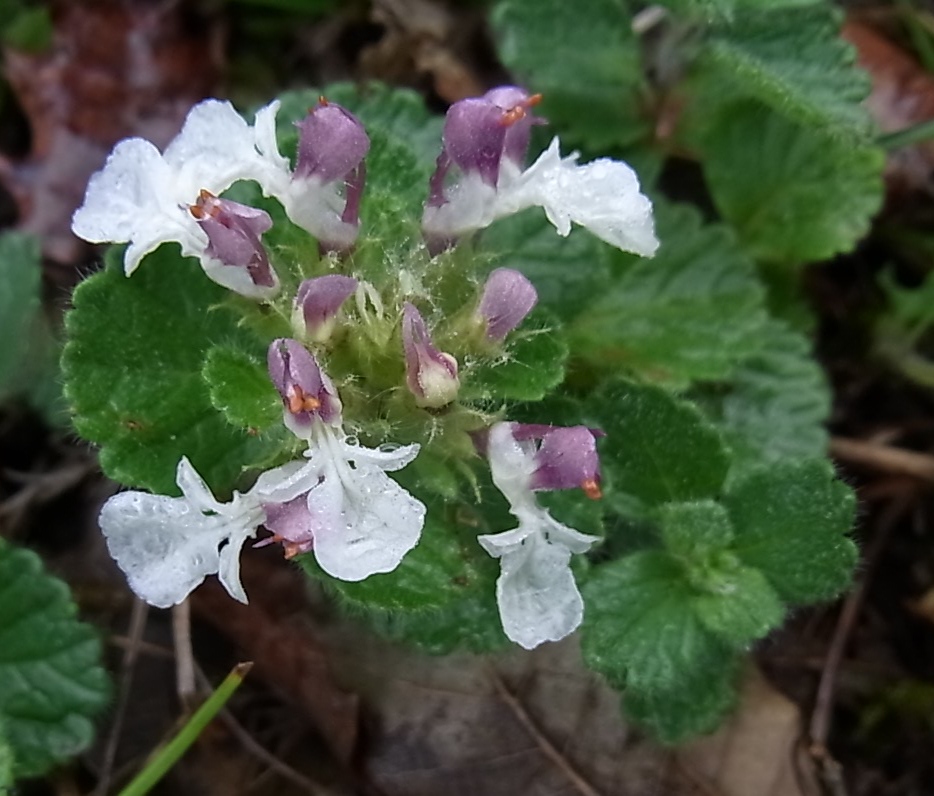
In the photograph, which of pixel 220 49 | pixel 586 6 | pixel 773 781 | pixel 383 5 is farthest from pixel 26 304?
pixel 773 781

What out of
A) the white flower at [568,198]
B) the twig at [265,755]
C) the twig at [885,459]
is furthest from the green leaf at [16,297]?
the twig at [885,459]

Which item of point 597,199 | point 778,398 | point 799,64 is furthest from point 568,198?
point 778,398

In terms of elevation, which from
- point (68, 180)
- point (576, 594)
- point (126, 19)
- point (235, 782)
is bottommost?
point (235, 782)

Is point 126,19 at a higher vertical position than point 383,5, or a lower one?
lower

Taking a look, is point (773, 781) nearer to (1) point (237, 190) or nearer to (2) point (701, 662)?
(2) point (701, 662)

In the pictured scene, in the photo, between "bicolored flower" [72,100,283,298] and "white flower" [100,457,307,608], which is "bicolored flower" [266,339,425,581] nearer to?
"white flower" [100,457,307,608]

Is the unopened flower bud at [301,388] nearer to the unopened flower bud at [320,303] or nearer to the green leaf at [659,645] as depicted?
the unopened flower bud at [320,303]
